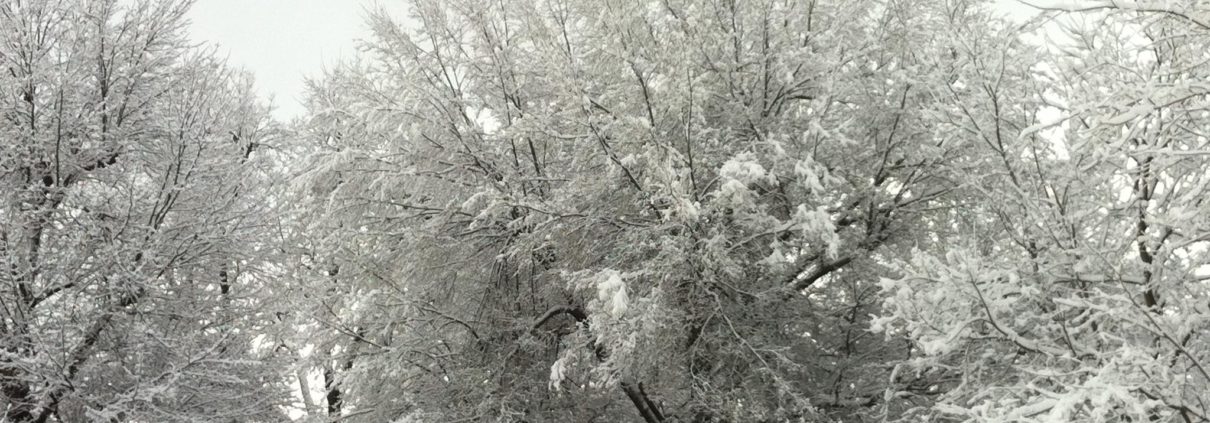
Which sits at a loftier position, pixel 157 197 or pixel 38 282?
pixel 157 197

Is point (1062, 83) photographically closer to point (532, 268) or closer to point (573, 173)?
point (573, 173)

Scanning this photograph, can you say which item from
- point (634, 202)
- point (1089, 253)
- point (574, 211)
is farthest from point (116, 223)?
point (1089, 253)

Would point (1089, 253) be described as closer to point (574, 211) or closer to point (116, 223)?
point (574, 211)

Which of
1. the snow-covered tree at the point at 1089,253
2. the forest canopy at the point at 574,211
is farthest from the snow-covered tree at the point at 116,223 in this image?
the snow-covered tree at the point at 1089,253

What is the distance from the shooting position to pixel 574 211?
24.6 ft

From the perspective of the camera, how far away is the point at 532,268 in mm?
8578

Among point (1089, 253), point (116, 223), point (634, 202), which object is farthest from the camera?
point (116, 223)

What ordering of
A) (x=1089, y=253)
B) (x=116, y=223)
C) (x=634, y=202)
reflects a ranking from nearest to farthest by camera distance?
(x=1089, y=253) < (x=634, y=202) < (x=116, y=223)

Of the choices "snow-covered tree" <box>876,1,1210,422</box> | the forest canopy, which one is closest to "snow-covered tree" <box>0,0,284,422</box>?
the forest canopy

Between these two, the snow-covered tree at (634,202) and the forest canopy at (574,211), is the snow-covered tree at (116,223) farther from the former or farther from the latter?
the snow-covered tree at (634,202)

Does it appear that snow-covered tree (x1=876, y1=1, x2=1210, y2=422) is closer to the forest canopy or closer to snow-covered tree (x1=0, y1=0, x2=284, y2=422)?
the forest canopy

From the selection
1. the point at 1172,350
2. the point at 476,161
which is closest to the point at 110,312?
the point at 476,161

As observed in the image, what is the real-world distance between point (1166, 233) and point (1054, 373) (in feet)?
4.54

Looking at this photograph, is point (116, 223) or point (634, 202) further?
point (116, 223)
